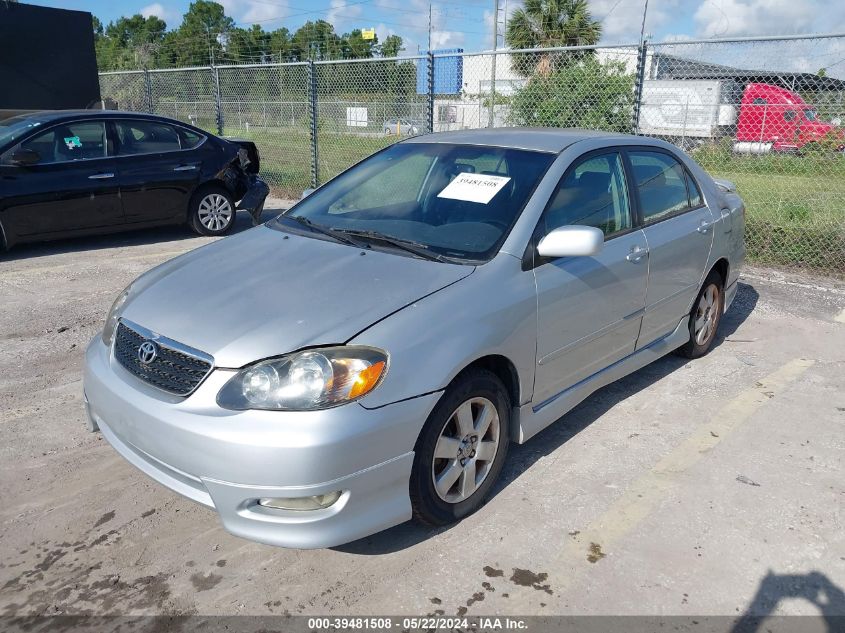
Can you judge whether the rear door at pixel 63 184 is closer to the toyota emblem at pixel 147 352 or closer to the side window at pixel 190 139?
the side window at pixel 190 139

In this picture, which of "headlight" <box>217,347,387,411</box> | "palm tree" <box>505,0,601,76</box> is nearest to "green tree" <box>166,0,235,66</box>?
A: "palm tree" <box>505,0,601,76</box>

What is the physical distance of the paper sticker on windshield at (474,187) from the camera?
11.5ft

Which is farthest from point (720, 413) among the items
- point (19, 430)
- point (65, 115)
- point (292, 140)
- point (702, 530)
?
point (292, 140)

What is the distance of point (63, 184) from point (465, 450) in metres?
6.39

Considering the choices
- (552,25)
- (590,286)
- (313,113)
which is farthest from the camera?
(552,25)

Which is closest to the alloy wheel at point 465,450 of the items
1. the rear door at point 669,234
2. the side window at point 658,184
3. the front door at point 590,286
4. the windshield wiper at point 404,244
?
the front door at point 590,286

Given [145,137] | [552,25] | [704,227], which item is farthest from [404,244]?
[552,25]

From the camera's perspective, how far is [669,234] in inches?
168

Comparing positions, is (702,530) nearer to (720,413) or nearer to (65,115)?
(720,413)

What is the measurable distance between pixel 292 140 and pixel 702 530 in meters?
15.2

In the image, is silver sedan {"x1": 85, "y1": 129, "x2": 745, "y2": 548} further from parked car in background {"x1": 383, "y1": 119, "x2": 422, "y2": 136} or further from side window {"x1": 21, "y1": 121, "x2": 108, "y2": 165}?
parked car in background {"x1": 383, "y1": 119, "x2": 422, "y2": 136}

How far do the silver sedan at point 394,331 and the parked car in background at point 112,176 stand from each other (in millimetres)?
3807

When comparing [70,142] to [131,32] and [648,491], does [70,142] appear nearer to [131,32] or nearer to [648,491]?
[648,491]

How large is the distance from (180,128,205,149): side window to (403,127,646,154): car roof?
203 inches
